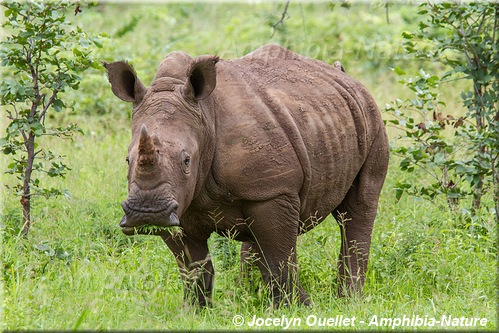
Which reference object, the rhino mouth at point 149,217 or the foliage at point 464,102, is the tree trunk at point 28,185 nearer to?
the rhino mouth at point 149,217

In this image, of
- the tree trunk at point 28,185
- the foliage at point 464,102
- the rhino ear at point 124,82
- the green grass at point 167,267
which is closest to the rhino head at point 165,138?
the rhino ear at point 124,82

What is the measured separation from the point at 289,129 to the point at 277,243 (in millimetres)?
835

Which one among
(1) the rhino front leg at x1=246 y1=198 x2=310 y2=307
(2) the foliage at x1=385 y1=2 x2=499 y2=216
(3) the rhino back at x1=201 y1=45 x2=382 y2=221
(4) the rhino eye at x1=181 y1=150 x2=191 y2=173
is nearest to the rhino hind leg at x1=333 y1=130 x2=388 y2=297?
(3) the rhino back at x1=201 y1=45 x2=382 y2=221

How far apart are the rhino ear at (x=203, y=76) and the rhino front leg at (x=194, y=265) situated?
110 centimetres

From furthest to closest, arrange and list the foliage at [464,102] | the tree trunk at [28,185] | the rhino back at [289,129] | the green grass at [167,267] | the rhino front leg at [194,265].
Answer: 1. the foliage at [464,102]
2. the tree trunk at [28,185]
3. the rhino front leg at [194,265]
4. the rhino back at [289,129]
5. the green grass at [167,267]

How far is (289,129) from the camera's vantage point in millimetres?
6348

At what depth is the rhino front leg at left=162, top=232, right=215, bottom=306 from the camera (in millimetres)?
6490

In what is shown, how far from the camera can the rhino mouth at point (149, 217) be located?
5371mm

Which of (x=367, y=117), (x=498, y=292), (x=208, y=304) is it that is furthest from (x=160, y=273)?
(x=498, y=292)

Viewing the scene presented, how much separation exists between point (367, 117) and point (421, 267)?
1.32 m

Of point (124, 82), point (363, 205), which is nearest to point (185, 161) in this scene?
point (124, 82)

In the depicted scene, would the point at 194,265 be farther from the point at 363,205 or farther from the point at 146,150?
the point at 363,205

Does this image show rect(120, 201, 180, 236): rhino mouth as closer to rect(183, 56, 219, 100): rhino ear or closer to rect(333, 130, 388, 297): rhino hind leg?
rect(183, 56, 219, 100): rhino ear

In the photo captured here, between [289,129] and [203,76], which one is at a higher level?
[203,76]
